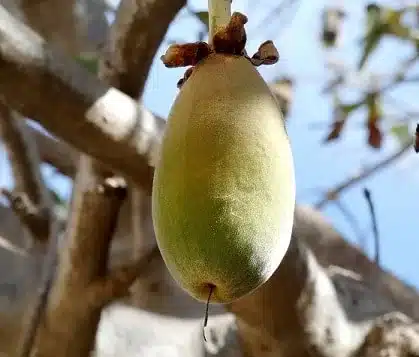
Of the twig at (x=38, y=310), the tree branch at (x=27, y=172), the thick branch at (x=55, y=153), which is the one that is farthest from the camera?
the thick branch at (x=55, y=153)

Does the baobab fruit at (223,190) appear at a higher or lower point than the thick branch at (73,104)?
higher

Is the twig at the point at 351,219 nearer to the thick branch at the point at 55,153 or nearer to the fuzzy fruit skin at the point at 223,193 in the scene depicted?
the thick branch at the point at 55,153

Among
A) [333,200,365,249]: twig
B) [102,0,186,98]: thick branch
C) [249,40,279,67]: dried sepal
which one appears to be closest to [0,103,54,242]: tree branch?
[102,0,186,98]: thick branch

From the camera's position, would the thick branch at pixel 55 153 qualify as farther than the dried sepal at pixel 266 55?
Yes

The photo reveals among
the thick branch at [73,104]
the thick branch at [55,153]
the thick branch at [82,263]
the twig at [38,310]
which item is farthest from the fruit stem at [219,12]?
the thick branch at [55,153]

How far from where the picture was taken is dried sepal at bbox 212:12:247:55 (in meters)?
0.36

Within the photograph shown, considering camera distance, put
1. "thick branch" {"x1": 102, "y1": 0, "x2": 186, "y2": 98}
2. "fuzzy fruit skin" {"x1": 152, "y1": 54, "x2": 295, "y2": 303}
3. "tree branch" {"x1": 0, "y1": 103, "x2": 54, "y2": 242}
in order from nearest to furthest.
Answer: "fuzzy fruit skin" {"x1": 152, "y1": 54, "x2": 295, "y2": 303} → "thick branch" {"x1": 102, "y1": 0, "x2": 186, "y2": 98} → "tree branch" {"x1": 0, "y1": 103, "x2": 54, "y2": 242}

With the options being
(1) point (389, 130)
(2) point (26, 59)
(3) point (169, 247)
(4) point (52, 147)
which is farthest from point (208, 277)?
(1) point (389, 130)

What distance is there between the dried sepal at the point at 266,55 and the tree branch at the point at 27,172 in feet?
1.71

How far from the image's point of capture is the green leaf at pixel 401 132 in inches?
50.3

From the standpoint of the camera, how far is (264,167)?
31cm

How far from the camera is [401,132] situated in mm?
1282

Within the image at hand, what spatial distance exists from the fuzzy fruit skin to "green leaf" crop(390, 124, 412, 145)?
101 centimetres

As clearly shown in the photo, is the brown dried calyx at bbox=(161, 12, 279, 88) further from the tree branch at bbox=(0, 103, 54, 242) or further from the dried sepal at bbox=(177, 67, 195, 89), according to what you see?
the tree branch at bbox=(0, 103, 54, 242)
